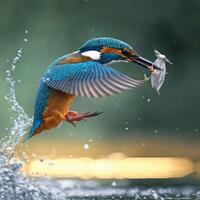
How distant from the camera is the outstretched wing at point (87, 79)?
13.4 feet

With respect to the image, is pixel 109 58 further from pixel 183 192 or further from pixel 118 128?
pixel 118 128

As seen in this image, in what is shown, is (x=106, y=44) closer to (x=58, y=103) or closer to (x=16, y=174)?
(x=58, y=103)

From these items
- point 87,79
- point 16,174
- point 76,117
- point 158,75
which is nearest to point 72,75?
point 87,79

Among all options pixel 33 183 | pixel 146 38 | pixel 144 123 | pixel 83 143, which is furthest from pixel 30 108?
pixel 33 183

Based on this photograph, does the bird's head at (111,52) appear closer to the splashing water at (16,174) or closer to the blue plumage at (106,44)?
the blue plumage at (106,44)

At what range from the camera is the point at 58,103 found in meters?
4.33

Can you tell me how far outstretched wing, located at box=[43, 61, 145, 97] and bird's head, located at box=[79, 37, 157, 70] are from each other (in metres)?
0.05

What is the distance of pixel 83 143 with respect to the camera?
9.22 metres

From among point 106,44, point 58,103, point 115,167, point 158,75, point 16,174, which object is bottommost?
point 16,174

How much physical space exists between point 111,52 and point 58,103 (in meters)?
0.32

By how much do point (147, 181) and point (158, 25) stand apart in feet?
16.3

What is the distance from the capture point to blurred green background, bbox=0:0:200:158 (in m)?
9.41

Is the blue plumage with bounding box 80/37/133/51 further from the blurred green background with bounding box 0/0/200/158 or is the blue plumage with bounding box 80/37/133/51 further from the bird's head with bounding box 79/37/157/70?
the blurred green background with bounding box 0/0/200/158

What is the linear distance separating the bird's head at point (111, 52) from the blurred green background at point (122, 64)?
14.5 ft
